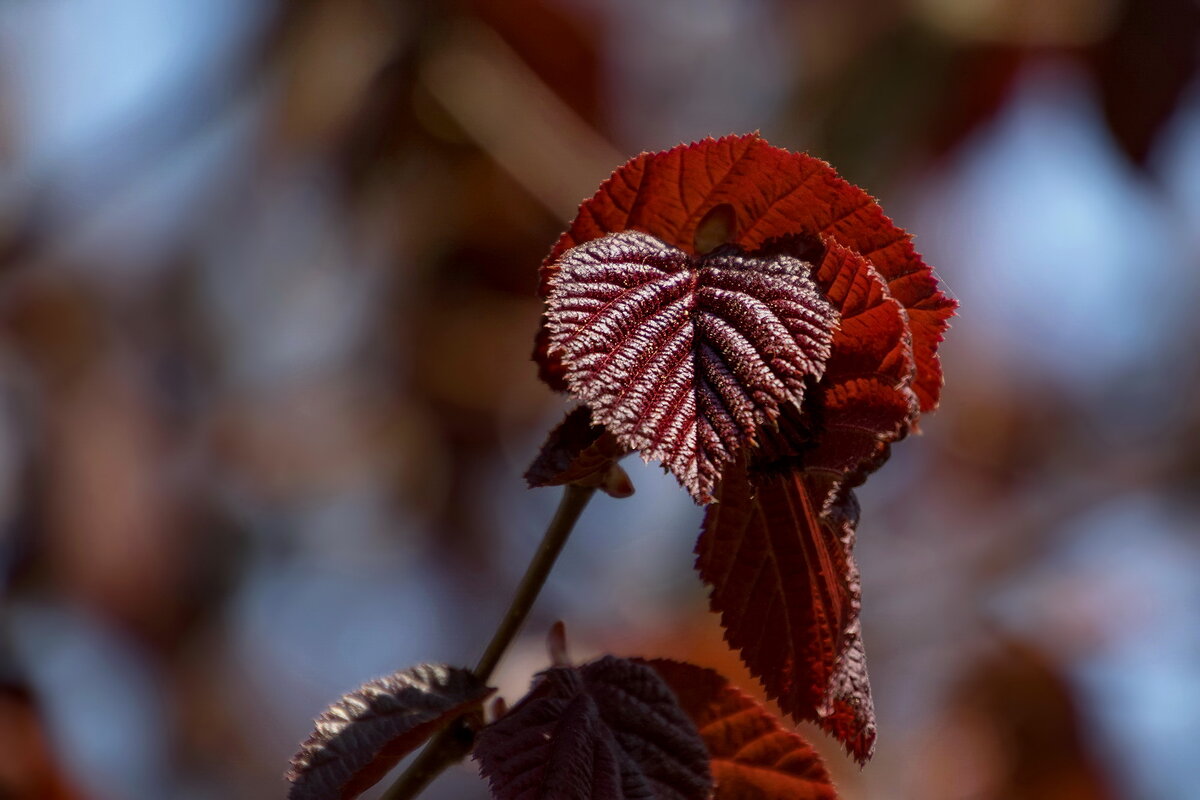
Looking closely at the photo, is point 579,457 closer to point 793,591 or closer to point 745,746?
point 793,591

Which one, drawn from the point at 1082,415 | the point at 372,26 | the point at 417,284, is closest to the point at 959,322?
the point at 1082,415

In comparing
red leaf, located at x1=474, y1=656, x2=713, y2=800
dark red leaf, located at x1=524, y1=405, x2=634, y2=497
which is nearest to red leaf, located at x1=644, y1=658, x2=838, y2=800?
red leaf, located at x1=474, y1=656, x2=713, y2=800

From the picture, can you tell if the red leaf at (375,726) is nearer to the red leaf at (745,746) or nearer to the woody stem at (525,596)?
the woody stem at (525,596)

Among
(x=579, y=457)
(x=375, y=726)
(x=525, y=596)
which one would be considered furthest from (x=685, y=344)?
(x=375, y=726)

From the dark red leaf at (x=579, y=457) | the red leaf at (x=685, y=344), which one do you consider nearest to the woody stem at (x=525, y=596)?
the dark red leaf at (x=579, y=457)

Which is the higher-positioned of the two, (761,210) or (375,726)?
(761,210)
